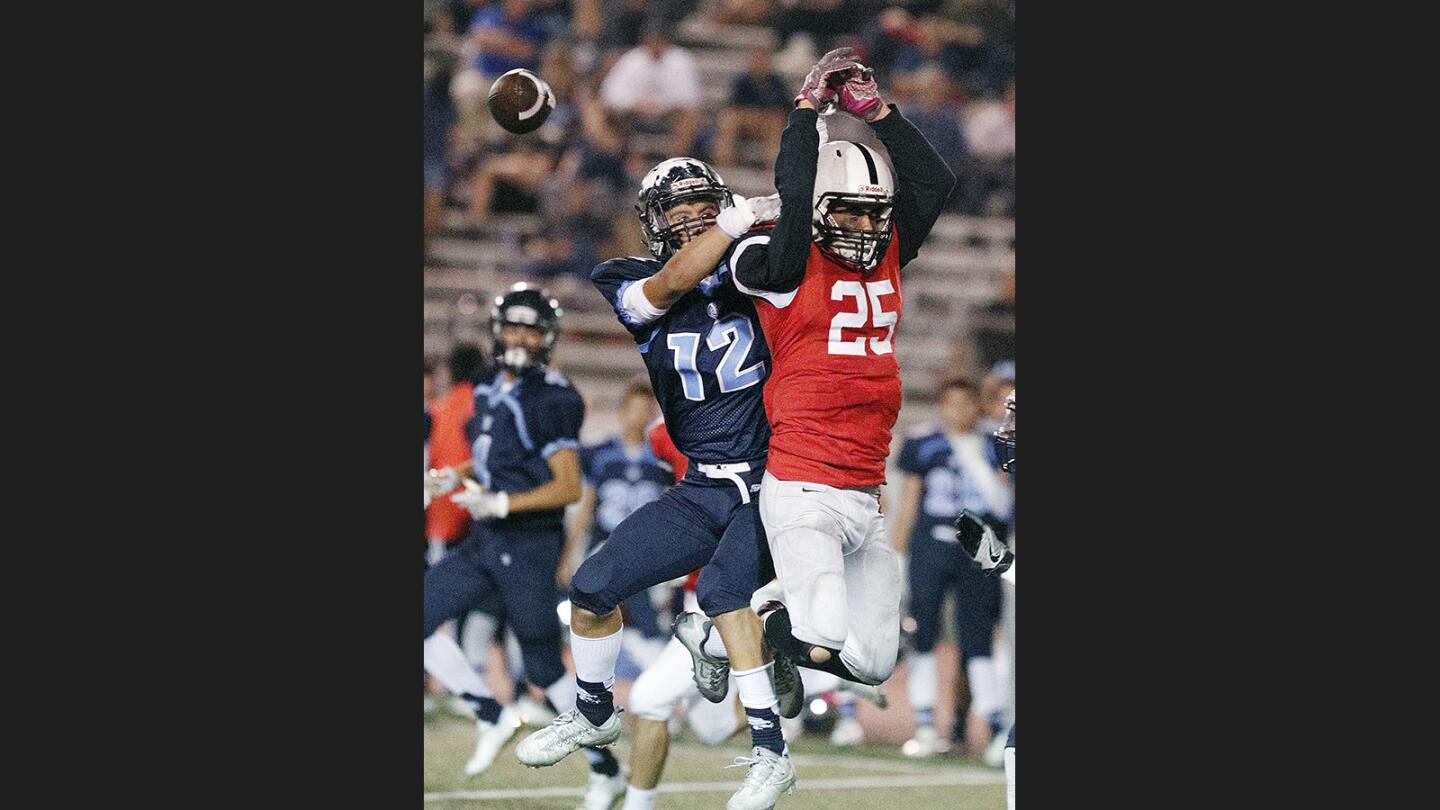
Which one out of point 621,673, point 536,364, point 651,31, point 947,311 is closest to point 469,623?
point 621,673

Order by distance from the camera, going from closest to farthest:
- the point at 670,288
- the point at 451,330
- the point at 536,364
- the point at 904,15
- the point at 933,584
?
the point at 670,288 < the point at 536,364 < the point at 933,584 < the point at 451,330 < the point at 904,15

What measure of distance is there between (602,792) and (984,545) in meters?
1.65

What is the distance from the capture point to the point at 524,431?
245 inches

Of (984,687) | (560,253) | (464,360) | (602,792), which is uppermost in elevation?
(560,253)

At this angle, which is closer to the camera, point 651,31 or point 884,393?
point 884,393

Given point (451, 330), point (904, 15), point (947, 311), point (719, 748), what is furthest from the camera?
point (904, 15)

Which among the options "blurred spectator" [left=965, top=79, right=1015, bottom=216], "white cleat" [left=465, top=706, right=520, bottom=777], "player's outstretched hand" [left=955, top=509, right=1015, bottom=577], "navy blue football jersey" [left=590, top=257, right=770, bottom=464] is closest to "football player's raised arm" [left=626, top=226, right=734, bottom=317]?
"navy blue football jersey" [left=590, top=257, right=770, bottom=464]

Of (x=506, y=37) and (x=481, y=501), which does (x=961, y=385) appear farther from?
(x=506, y=37)

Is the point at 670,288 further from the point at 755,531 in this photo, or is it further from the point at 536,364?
the point at 536,364

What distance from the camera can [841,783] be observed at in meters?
6.18

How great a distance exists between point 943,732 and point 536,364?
2.82 metres

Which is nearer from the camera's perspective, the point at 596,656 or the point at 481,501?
the point at 596,656

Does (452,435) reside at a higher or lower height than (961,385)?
lower

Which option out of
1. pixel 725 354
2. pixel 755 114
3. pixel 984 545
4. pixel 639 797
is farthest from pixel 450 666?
pixel 755 114
